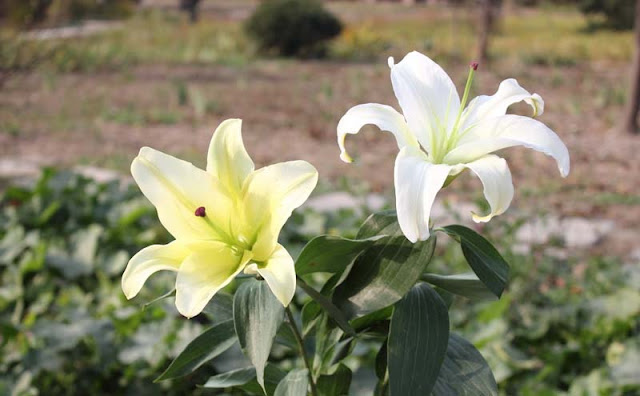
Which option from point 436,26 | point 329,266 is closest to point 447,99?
point 329,266

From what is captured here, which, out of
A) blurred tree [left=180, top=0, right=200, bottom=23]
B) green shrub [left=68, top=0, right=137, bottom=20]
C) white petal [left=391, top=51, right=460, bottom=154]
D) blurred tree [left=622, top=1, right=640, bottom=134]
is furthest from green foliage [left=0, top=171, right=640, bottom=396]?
blurred tree [left=180, top=0, right=200, bottom=23]

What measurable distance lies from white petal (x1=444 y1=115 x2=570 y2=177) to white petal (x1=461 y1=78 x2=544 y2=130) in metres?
0.03

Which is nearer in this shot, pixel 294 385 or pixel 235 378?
pixel 294 385

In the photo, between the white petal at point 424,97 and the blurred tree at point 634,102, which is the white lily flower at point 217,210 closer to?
the white petal at point 424,97

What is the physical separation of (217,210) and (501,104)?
0.33 meters

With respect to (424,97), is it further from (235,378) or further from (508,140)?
(235,378)

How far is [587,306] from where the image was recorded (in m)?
2.68

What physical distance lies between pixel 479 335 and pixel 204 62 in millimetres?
9141

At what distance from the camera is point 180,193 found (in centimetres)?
84

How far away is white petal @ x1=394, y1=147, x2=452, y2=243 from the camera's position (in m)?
0.71

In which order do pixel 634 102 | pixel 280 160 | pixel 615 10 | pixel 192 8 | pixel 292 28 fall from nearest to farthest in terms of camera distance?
pixel 280 160, pixel 634 102, pixel 292 28, pixel 615 10, pixel 192 8

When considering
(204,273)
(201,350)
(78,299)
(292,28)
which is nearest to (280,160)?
(78,299)

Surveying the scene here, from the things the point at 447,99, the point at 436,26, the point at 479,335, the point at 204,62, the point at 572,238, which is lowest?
the point at 436,26

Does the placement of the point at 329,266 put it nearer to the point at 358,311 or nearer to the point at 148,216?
the point at 358,311
